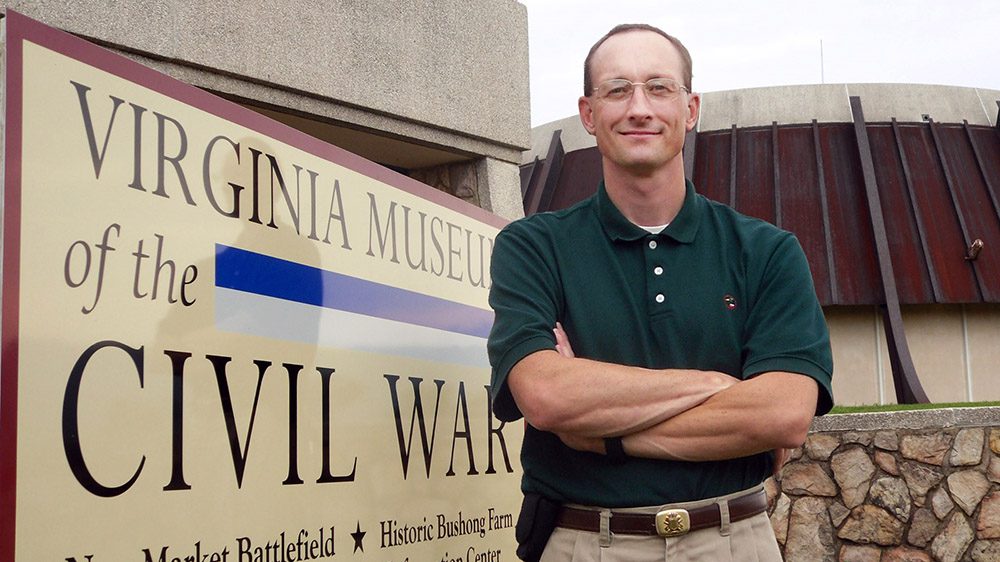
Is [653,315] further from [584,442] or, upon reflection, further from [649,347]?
[584,442]

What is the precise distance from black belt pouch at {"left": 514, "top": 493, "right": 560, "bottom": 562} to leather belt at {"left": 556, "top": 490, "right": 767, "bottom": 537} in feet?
0.09

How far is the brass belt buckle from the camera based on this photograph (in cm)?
223

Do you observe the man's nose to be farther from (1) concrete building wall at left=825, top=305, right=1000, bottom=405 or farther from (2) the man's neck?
(1) concrete building wall at left=825, top=305, right=1000, bottom=405

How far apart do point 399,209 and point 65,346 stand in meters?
1.34

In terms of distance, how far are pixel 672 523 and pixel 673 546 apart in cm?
6

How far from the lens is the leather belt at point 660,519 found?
2.24 m

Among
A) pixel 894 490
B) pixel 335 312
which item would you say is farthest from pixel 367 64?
pixel 894 490

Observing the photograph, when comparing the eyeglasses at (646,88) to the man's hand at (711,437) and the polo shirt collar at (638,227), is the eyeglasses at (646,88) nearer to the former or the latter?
the polo shirt collar at (638,227)

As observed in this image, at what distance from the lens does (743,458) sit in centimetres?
237

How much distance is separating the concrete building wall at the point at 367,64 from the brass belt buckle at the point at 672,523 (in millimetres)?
1773

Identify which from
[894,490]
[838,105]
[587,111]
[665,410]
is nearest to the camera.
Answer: [665,410]

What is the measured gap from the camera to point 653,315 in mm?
2369

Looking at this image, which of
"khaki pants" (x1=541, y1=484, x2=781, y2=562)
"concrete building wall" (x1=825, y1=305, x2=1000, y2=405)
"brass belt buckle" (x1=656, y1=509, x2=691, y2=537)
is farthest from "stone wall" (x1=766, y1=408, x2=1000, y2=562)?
"brass belt buckle" (x1=656, y1=509, x2=691, y2=537)

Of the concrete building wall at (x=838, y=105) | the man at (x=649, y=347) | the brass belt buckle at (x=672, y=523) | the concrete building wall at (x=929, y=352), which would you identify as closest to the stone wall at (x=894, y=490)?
the concrete building wall at (x=929, y=352)
